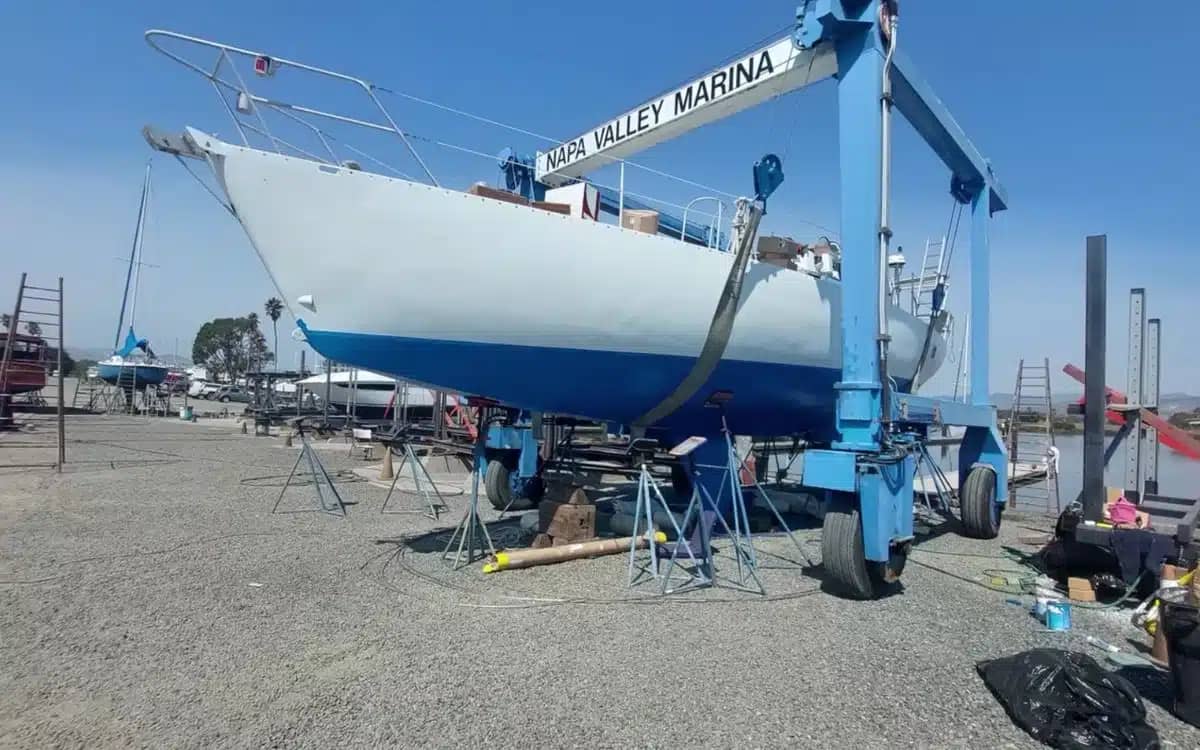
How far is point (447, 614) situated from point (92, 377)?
43.5 meters

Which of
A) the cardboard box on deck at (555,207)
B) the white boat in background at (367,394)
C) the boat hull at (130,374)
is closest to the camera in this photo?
the cardboard box on deck at (555,207)

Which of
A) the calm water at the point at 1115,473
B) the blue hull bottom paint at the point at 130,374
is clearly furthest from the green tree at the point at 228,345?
the calm water at the point at 1115,473

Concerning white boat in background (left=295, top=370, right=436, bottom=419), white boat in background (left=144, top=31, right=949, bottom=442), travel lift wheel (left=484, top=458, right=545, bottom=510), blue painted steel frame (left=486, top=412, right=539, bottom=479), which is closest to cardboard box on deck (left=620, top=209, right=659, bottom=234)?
white boat in background (left=144, top=31, right=949, bottom=442)

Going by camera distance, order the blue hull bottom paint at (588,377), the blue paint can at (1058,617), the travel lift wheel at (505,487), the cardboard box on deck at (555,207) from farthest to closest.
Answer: the travel lift wheel at (505,487), the cardboard box on deck at (555,207), the blue hull bottom paint at (588,377), the blue paint can at (1058,617)

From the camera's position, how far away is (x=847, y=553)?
19.1 ft

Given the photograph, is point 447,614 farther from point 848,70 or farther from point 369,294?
point 848,70

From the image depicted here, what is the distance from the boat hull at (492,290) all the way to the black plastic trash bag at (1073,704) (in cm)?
408

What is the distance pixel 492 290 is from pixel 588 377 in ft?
4.61

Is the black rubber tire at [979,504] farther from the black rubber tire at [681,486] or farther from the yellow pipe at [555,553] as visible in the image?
the yellow pipe at [555,553]

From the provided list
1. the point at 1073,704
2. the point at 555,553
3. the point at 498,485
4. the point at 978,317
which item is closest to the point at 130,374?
the point at 498,485

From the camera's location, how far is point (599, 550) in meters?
7.05

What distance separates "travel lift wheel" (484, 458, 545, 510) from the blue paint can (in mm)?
6391

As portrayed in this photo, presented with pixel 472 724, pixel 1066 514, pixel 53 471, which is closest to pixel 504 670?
pixel 472 724

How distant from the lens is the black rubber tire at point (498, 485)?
10312 millimetres
